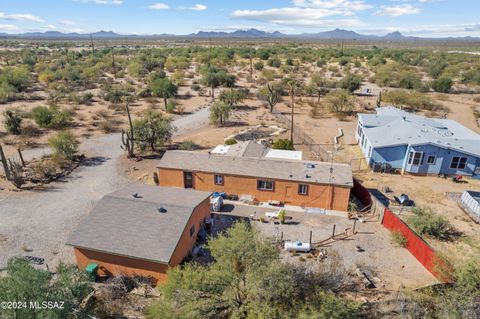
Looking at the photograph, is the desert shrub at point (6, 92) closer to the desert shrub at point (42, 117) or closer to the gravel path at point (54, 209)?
the desert shrub at point (42, 117)

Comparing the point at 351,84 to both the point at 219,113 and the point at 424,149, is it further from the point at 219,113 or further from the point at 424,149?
the point at 424,149

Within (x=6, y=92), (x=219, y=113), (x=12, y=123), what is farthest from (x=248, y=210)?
(x=6, y=92)

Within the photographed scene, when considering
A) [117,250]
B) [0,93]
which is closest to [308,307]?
[117,250]

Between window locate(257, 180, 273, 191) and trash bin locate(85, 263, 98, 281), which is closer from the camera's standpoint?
trash bin locate(85, 263, 98, 281)

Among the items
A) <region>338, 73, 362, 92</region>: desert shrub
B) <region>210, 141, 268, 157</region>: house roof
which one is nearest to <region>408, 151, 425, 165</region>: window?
<region>210, 141, 268, 157</region>: house roof

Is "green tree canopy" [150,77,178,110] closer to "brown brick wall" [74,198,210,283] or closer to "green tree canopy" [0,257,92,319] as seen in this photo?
"brown brick wall" [74,198,210,283]

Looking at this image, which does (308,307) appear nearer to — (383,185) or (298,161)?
(298,161)
